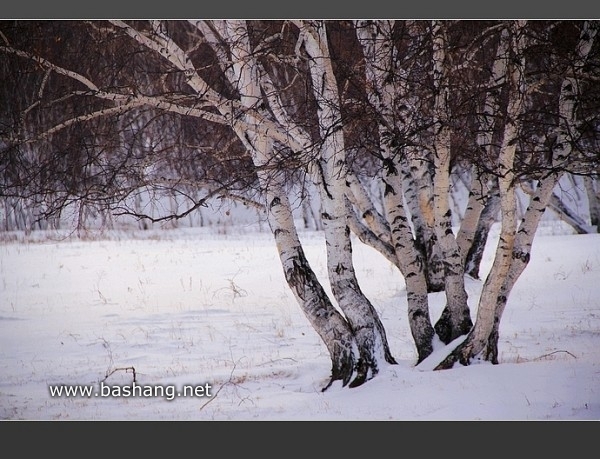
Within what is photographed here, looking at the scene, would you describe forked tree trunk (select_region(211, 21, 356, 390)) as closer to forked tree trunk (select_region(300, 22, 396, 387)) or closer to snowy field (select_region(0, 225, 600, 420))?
forked tree trunk (select_region(300, 22, 396, 387))

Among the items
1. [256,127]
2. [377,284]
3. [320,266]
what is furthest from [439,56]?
[320,266]

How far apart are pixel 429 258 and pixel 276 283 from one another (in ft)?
7.91

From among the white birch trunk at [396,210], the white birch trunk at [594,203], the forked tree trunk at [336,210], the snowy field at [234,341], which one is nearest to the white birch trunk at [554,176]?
the white birch trunk at [396,210]

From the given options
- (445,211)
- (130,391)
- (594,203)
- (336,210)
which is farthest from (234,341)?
(594,203)

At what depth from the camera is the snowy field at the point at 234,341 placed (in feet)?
19.3

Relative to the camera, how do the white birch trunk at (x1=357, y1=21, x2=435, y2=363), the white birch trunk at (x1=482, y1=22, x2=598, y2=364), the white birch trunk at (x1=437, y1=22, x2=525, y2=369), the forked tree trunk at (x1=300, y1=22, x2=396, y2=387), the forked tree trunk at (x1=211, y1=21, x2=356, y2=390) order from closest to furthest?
the white birch trunk at (x1=437, y1=22, x2=525, y2=369), the white birch trunk at (x1=482, y1=22, x2=598, y2=364), the forked tree trunk at (x1=300, y1=22, x2=396, y2=387), the forked tree trunk at (x1=211, y1=21, x2=356, y2=390), the white birch trunk at (x1=357, y1=21, x2=435, y2=363)

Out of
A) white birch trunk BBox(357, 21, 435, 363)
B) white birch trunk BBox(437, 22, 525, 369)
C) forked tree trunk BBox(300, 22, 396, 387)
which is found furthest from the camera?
white birch trunk BBox(357, 21, 435, 363)

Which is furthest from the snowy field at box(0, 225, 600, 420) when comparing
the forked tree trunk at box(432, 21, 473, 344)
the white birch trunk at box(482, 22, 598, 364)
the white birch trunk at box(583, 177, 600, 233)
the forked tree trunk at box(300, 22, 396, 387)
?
the white birch trunk at box(482, 22, 598, 364)

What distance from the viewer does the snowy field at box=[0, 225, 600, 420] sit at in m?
A: 5.87

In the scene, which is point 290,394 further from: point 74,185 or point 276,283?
point 276,283

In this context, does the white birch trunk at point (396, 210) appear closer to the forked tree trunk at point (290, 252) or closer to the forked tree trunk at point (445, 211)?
the forked tree trunk at point (445, 211)

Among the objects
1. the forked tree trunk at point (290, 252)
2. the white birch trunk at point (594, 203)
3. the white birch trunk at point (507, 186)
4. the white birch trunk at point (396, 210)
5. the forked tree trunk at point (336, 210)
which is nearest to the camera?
the white birch trunk at point (507, 186)

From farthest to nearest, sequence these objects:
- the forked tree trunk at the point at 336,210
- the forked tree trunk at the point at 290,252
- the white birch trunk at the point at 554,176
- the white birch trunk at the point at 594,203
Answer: the white birch trunk at the point at 594,203, the forked tree trunk at the point at 290,252, the forked tree trunk at the point at 336,210, the white birch trunk at the point at 554,176

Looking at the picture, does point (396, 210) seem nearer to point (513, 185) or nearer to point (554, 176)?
point (513, 185)
